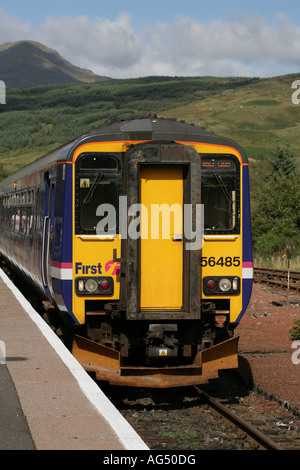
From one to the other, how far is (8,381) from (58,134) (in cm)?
15977

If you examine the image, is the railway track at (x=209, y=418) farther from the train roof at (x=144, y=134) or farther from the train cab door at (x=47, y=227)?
the train roof at (x=144, y=134)

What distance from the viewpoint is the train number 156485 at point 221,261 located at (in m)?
9.30

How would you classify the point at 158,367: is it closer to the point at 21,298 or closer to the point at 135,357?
the point at 135,357

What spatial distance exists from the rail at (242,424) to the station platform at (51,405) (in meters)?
1.84

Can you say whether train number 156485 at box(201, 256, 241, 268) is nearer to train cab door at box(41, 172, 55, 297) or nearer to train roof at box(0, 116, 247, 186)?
train roof at box(0, 116, 247, 186)

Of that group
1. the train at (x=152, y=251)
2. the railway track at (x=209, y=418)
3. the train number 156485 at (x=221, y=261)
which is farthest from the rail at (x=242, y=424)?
the train number 156485 at (x=221, y=261)

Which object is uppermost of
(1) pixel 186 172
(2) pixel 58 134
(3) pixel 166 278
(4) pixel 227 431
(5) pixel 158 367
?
(2) pixel 58 134

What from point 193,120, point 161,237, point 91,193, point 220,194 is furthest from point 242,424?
point 193,120

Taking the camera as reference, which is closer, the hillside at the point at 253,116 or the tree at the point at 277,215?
the tree at the point at 277,215

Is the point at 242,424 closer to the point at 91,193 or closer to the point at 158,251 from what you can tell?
the point at 158,251

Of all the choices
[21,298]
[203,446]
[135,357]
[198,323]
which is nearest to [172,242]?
[198,323]

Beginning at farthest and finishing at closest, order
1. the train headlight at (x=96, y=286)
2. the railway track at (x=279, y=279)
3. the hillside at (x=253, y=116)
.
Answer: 1. the hillside at (x=253, y=116)
2. the railway track at (x=279, y=279)
3. the train headlight at (x=96, y=286)

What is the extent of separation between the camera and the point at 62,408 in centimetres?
656

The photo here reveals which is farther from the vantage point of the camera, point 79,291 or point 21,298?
point 21,298
